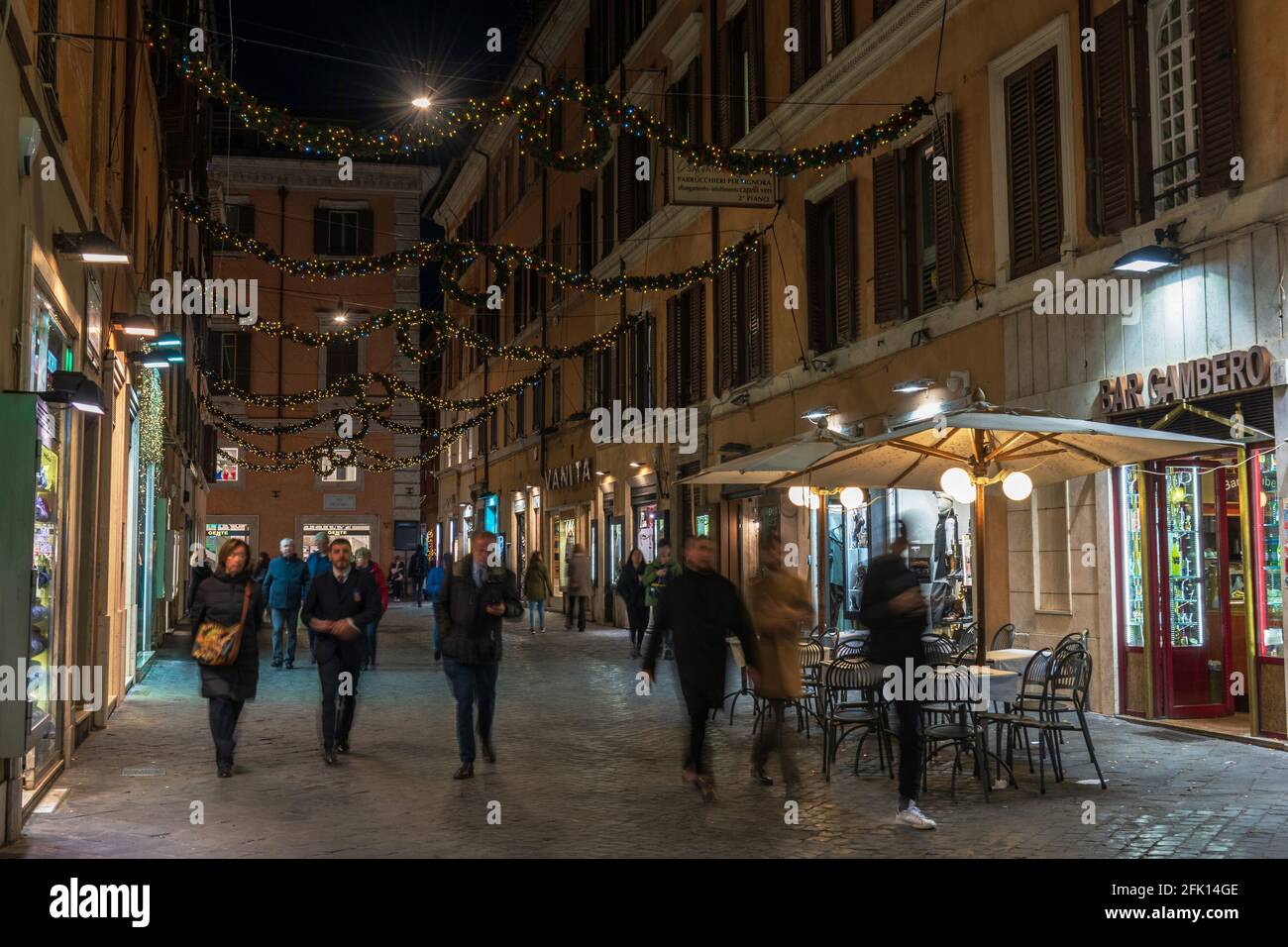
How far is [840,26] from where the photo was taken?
61.0 feet

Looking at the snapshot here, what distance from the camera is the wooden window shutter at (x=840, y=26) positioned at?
1834 centimetres

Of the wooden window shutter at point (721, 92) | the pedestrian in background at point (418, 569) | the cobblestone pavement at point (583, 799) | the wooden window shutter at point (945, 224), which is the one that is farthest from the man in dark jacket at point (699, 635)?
the pedestrian in background at point (418, 569)

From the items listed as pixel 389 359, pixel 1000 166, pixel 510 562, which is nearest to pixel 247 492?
pixel 389 359

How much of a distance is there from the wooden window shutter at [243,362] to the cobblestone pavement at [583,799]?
119ft

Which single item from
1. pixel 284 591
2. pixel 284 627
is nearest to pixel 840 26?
pixel 284 591

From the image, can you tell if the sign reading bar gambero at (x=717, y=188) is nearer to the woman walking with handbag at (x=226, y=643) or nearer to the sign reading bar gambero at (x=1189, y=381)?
the sign reading bar gambero at (x=1189, y=381)

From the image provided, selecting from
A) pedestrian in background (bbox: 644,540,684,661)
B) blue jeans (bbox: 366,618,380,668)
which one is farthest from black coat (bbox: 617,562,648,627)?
blue jeans (bbox: 366,618,380,668)

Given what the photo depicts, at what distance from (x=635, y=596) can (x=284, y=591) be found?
5656 mm

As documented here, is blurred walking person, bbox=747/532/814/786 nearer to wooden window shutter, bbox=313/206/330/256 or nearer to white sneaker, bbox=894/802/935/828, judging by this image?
white sneaker, bbox=894/802/935/828

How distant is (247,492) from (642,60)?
89.7 ft

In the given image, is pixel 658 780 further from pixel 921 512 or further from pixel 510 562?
pixel 510 562

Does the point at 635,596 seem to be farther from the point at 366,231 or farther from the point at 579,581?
the point at 366,231
